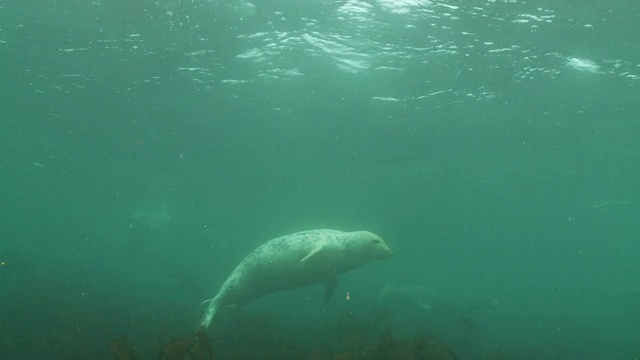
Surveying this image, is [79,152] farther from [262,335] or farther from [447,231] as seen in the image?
[447,231]

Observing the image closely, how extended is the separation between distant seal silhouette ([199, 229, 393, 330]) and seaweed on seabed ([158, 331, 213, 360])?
15.2 ft

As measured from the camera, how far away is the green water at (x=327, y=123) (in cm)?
1313

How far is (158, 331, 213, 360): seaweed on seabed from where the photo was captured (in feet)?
19.9

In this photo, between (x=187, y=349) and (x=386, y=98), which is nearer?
(x=187, y=349)

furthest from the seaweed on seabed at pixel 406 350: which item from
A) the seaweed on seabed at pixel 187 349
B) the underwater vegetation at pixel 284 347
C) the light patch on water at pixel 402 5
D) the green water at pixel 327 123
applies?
the light patch on water at pixel 402 5

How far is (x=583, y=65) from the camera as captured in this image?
14.8 m

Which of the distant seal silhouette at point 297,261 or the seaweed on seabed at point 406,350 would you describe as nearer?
the seaweed on seabed at point 406,350

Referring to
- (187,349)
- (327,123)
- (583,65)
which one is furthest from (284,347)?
(327,123)

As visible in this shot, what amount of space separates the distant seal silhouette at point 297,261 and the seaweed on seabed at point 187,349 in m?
4.62

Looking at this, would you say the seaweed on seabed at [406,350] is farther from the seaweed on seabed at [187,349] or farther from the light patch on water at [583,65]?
the light patch on water at [583,65]

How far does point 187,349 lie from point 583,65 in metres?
14.2

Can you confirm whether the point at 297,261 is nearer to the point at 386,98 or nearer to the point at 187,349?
the point at 187,349

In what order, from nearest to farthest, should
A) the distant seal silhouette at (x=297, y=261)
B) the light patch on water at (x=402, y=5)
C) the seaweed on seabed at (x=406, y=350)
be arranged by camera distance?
the seaweed on seabed at (x=406, y=350)
the distant seal silhouette at (x=297, y=261)
the light patch on water at (x=402, y=5)

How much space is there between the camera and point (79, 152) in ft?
105
